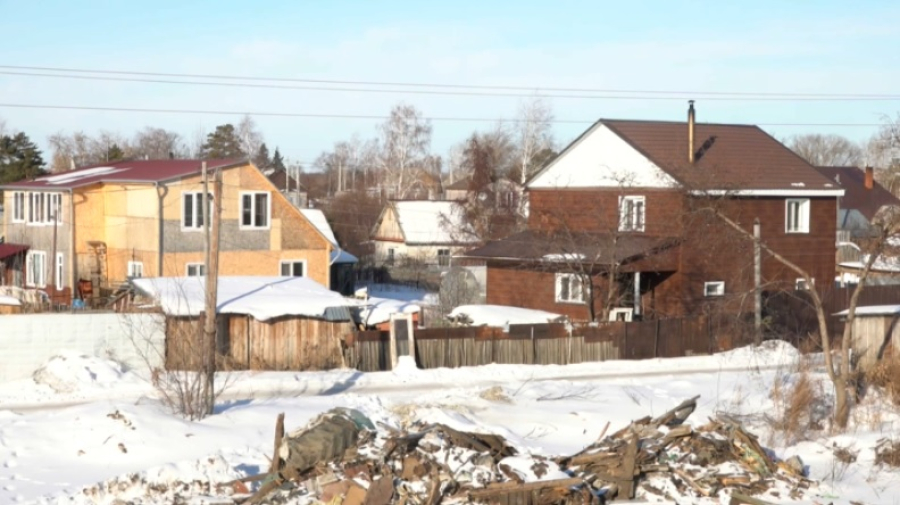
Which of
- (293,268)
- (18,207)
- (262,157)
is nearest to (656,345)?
(293,268)

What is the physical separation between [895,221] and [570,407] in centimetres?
709

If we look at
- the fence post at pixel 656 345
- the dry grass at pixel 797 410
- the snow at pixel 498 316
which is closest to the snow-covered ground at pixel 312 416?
the dry grass at pixel 797 410

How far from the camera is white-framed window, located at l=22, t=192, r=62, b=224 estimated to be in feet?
140

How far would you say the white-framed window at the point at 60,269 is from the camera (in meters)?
42.6

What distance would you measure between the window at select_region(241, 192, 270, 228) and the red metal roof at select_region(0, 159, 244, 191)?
4.90 feet

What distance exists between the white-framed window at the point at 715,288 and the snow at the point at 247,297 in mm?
13156

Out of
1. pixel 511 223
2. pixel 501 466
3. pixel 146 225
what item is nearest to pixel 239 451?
pixel 501 466

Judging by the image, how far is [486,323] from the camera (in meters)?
34.1

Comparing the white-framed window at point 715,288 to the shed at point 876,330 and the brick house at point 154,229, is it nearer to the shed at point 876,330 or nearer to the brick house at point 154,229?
the shed at point 876,330

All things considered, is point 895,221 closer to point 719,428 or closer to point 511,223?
point 719,428

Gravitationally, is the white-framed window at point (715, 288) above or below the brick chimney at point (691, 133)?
below

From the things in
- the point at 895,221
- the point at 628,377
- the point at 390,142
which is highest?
Result: the point at 390,142

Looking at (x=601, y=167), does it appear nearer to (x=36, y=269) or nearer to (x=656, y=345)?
(x=656, y=345)

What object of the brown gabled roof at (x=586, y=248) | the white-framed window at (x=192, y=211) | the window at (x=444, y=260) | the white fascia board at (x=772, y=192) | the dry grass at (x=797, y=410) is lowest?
the dry grass at (x=797, y=410)
